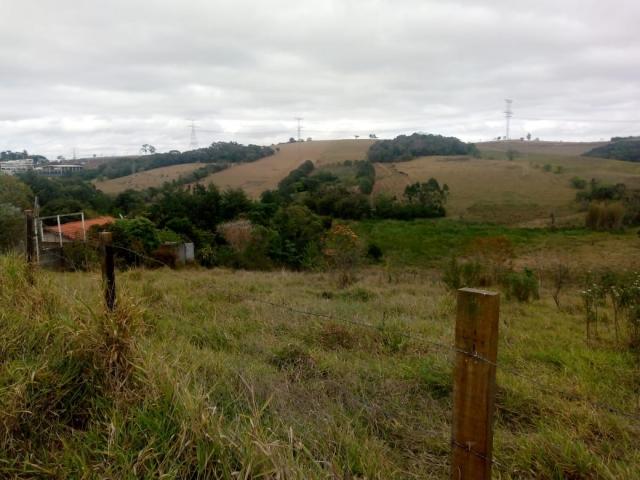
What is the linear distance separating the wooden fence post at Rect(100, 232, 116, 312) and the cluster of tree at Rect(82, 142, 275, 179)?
53533mm

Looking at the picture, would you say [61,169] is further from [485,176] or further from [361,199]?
[485,176]

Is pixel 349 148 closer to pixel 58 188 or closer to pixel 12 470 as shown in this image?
pixel 58 188

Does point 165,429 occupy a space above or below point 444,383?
above

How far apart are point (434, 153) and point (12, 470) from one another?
61.7m

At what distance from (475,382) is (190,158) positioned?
60.6 metres

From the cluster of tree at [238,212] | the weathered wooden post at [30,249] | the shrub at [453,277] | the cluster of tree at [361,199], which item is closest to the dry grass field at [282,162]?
the cluster of tree at [238,212]

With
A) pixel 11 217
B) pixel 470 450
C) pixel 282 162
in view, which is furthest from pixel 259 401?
pixel 282 162

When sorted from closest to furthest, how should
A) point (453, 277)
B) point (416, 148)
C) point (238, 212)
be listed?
point (453, 277) → point (238, 212) → point (416, 148)

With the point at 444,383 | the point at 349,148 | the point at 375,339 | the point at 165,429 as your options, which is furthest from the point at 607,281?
the point at 349,148

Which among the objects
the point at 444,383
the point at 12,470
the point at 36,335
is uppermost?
the point at 36,335

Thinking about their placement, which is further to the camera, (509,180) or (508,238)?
(509,180)

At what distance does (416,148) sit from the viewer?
6072 centimetres

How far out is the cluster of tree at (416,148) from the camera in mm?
59312

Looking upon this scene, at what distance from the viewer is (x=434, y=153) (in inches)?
2373
